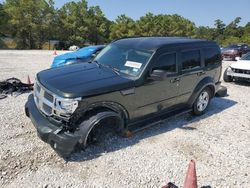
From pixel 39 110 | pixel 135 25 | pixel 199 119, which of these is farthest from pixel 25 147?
pixel 135 25

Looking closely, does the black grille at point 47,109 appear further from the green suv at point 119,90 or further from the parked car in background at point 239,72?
the parked car in background at point 239,72

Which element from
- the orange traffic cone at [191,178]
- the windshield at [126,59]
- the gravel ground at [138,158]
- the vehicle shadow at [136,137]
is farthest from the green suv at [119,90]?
the orange traffic cone at [191,178]

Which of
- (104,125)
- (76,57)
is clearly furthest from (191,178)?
(76,57)

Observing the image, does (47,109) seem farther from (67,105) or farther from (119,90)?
(119,90)

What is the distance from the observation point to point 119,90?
4570 millimetres

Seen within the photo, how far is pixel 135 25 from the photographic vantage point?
47562 mm

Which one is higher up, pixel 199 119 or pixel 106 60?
pixel 106 60

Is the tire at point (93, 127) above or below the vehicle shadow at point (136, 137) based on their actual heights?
above

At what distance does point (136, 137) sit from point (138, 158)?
0.77m

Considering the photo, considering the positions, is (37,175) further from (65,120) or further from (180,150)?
(180,150)

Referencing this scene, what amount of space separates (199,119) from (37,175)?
4.03m

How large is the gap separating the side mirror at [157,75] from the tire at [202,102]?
1.83 metres

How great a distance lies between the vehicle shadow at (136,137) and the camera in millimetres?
4492

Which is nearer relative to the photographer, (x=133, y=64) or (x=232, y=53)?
(x=133, y=64)
